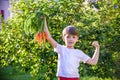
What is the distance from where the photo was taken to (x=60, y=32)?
A: 23.0 ft

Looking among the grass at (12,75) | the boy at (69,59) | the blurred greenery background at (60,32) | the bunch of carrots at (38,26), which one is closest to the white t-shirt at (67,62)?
the boy at (69,59)

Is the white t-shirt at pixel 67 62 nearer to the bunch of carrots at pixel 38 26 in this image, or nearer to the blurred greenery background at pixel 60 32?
the bunch of carrots at pixel 38 26

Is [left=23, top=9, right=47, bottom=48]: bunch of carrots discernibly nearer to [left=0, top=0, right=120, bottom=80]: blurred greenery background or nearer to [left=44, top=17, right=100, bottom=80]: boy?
[left=44, top=17, right=100, bottom=80]: boy

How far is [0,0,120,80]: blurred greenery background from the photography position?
7.07 meters

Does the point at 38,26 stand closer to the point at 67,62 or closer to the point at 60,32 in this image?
the point at 67,62

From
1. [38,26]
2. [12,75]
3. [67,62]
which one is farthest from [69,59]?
[12,75]

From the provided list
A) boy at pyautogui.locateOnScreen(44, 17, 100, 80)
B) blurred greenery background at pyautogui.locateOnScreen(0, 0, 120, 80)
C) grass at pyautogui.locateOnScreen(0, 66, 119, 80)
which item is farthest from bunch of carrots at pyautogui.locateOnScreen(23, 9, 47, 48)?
grass at pyautogui.locateOnScreen(0, 66, 119, 80)

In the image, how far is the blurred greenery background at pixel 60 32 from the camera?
7066 mm

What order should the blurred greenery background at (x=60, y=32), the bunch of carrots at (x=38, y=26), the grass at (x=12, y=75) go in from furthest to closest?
the grass at (x=12, y=75) < the blurred greenery background at (x=60, y=32) < the bunch of carrots at (x=38, y=26)

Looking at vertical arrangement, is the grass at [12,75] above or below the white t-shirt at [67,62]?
below

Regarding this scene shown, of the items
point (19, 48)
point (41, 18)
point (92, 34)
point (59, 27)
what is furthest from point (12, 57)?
point (41, 18)

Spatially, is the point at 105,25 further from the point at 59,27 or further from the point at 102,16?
the point at 59,27

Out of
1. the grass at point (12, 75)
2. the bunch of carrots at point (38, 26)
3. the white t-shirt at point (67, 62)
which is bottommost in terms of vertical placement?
the grass at point (12, 75)

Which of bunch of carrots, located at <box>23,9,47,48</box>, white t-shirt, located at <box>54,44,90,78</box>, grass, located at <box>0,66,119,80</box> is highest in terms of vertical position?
bunch of carrots, located at <box>23,9,47,48</box>
